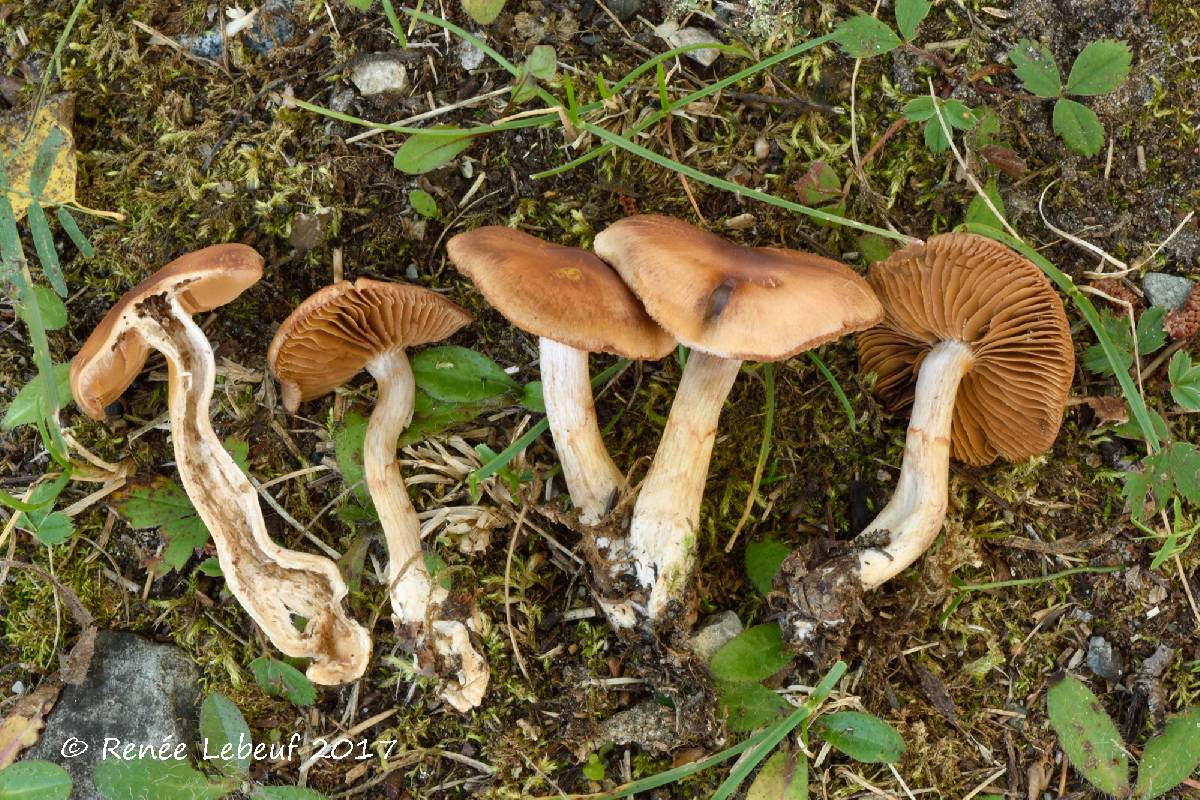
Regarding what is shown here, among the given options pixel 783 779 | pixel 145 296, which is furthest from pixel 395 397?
pixel 783 779

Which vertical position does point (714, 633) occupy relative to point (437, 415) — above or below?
below

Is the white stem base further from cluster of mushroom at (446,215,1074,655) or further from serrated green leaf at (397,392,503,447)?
serrated green leaf at (397,392,503,447)

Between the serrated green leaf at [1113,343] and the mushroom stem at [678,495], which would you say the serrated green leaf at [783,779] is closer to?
the mushroom stem at [678,495]

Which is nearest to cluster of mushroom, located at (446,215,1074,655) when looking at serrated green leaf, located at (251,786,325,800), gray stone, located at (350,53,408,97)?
gray stone, located at (350,53,408,97)

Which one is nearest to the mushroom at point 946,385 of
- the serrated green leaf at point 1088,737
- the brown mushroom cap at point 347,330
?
the serrated green leaf at point 1088,737

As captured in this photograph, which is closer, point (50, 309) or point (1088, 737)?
point (1088, 737)

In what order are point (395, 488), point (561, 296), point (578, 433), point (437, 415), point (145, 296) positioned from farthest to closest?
point (437, 415) < point (395, 488) < point (578, 433) < point (145, 296) < point (561, 296)

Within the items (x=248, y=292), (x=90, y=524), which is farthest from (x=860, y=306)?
(x=90, y=524)

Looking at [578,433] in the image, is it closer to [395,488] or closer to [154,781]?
[395,488]
